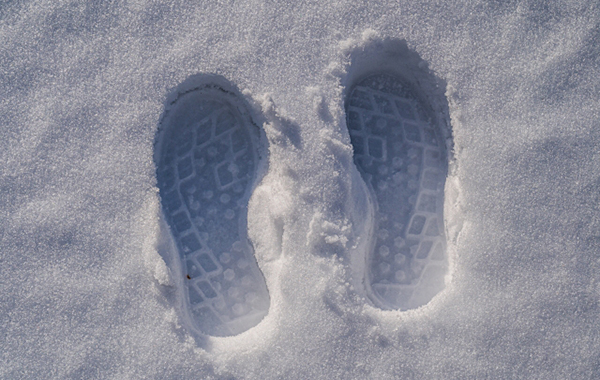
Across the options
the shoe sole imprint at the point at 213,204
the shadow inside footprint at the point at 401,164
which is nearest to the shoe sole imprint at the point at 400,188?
the shadow inside footprint at the point at 401,164

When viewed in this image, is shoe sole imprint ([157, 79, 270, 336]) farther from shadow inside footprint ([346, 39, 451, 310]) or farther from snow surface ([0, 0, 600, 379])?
shadow inside footprint ([346, 39, 451, 310])

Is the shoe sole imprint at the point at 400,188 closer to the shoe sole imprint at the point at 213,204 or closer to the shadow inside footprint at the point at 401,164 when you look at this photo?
the shadow inside footprint at the point at 401,164

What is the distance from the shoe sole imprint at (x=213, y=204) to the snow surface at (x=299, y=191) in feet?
0.17

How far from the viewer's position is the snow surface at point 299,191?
124cm

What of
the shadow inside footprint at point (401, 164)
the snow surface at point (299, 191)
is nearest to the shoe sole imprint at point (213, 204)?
the snow surface at point (299, 191)

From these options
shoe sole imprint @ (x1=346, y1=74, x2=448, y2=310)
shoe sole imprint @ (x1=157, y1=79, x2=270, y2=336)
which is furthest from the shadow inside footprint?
shoe sole imprint @ (x1=157, y1=79, x2=270, y2=336)

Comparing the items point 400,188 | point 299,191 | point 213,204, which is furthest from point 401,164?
point 213,204

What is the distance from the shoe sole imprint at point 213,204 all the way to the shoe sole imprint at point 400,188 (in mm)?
326

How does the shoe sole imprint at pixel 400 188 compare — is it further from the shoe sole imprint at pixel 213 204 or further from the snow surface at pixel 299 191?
the shoe sole imprint at pixel 213 204

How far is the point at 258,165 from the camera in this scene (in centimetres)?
132

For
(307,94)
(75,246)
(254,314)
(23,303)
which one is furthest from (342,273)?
(23,303)

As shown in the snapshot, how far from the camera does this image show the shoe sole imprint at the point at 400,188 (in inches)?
52.0

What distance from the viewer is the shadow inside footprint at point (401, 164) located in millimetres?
1320

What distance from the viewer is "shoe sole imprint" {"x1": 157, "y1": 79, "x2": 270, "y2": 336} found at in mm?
1303
